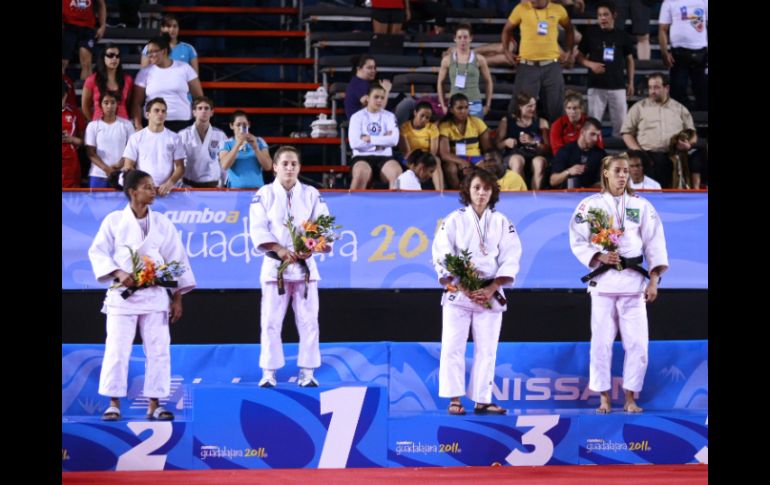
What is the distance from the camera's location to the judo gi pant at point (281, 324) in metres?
8.07

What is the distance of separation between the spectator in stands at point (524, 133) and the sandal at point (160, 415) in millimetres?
4591

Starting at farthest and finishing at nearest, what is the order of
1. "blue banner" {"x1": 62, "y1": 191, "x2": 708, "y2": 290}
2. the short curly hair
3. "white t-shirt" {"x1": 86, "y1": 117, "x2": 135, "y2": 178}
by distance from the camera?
"white t-shirt" {"x1": 86, "y1": 117, "x2": 135, "y2": 178}
"blue banner" {"x1": 62, "y1": 191, "x2": 708, "y2": 290}
the short curly hair

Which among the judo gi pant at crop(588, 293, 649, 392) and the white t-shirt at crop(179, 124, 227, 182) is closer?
the judo gi pant at crop(588, 293, 649, 392)

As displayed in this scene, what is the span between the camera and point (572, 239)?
8359mm

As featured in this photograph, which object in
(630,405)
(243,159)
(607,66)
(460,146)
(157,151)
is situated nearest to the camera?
(630,405)

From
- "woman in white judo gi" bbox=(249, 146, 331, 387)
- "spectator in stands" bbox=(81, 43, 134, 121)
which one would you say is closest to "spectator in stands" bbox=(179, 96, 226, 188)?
"spectator in stands" bbox=(81, 43, 134, 121)

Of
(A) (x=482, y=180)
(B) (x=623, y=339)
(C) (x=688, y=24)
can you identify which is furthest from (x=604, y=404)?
(C) (x=688, y=24)

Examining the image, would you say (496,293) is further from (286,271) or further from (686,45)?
(686,45)

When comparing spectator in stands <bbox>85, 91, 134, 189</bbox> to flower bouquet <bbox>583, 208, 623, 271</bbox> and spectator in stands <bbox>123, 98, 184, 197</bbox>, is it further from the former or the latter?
flower bouquet <bbox>583, 208, 623, 271</bbox>

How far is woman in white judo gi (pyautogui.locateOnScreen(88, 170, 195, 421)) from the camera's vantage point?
784cm

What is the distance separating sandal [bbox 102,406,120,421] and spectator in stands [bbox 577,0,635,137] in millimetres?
6897

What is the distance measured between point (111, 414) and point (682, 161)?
243 inches

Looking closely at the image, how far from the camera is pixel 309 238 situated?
813cm
